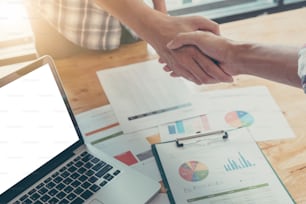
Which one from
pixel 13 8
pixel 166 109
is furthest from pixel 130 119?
pixel 13 8

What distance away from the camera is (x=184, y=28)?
42.6 inches

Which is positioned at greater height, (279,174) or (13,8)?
(13,8)

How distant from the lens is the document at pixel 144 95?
101 centimetres

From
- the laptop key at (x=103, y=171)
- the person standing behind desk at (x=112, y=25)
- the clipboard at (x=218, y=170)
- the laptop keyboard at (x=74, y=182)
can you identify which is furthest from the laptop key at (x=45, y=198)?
the person standing behind desk at (x=112, y=25)

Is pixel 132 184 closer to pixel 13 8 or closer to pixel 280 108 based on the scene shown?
pixel 280 108

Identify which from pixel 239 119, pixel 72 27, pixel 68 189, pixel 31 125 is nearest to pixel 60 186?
pixel 68 189

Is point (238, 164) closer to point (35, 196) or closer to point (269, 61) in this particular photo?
point (269, 61)

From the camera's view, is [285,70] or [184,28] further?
[184,28]

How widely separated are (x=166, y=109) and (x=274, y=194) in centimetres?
34

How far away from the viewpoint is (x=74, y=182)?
2.66ft

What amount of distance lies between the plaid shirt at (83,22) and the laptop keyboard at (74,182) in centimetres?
46

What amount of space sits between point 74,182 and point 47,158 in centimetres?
7

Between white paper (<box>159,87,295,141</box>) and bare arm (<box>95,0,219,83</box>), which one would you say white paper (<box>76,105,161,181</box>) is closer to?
white paper (<box>159,87,295,141</box>)

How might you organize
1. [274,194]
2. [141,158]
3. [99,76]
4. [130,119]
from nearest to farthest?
[274,194], [141,158], [130,119], [99,76]
